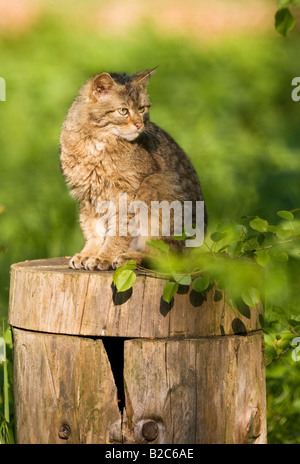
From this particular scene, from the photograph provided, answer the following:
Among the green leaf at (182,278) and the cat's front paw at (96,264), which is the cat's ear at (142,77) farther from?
the green leaf at (182,278)

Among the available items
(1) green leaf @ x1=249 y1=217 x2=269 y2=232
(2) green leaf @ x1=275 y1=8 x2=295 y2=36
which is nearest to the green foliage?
(1) green leaf @ x1=249 y1=217 x2=269 y2=232

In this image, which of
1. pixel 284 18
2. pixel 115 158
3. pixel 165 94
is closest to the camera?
pixel 284 18

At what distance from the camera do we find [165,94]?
7.03m

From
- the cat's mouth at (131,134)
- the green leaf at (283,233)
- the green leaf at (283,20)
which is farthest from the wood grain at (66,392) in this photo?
the green leaf at (283,20)

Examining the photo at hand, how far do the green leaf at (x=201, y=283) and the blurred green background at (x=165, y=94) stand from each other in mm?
1811

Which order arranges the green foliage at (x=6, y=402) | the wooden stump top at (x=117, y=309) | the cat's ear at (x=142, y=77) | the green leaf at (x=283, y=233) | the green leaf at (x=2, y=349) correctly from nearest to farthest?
the green leaf at (x=283, y=233)
the wooden stump top at (x=117, y=309)
the green foliage at (x=6, y=402)
the green leaf at (x=2, y=349)
the cat's ear at (x=142, y=77)

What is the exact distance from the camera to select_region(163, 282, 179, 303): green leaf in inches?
88.7

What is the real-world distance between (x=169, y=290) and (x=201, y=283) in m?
0.12

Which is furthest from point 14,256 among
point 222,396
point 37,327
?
point 222,396

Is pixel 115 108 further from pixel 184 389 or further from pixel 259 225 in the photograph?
pixel 184 389

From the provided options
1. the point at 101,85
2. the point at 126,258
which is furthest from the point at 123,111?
the point at 126,258

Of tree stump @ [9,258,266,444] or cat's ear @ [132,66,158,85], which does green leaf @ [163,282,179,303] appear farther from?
cat's ear @ [132,66,158,85]

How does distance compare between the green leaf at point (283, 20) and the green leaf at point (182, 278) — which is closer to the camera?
the green leaf at point (283, 20)

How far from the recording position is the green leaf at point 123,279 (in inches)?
88.6
